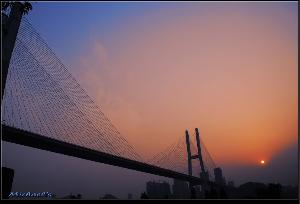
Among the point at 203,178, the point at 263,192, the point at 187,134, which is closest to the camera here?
the point at 263,192

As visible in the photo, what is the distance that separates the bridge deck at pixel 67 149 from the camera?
500 inches

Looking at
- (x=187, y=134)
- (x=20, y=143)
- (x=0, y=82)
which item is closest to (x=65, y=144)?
(x=20, y=143)

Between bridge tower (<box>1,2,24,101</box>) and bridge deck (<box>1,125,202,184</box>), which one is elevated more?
bridge tower (<box>1,2,24,101</box>)

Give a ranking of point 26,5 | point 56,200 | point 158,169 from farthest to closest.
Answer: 1. point 158,169
2. point 26,5
3. point 56,200

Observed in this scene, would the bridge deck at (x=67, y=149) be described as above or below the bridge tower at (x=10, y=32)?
below

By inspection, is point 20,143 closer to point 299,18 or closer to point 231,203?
point 231,203

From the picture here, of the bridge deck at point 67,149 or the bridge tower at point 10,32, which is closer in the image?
the bridge tower at point 10,32

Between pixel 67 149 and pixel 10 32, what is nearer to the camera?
pixel 10 32

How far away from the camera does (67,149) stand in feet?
51.1

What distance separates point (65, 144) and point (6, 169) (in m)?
7.57

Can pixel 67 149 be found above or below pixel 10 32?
below

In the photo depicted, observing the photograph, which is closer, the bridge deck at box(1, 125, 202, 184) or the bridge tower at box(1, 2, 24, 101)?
the bridge tower at box(1, 2, 24, 101)

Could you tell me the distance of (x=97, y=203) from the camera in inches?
188

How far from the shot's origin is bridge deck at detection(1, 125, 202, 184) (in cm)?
1269
